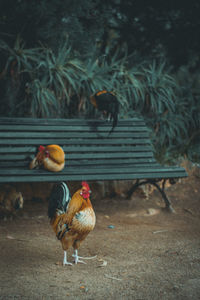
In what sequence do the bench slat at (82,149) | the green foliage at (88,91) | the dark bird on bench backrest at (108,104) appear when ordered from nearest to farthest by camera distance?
the bench slat at (82,149) < the dark bird on bench backrest at (108,104) < the green foliage at (88,91)

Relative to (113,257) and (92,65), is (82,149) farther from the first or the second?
(92,65)

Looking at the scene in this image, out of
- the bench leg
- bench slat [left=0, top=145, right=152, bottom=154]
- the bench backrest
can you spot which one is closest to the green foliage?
the bench backrest

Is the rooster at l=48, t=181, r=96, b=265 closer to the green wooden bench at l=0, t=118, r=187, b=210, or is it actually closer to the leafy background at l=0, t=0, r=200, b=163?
the green wooden bench at l=0, t=118, r=187, b=210

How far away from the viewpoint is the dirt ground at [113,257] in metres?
2.16

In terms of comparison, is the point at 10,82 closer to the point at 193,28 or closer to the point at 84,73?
the point at 84,73

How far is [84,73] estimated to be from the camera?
569 cm

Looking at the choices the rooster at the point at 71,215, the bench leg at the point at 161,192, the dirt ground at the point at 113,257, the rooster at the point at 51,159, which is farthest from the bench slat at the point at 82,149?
the rooster at the point at 71,215

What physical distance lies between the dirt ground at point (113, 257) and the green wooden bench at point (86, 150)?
0.54 metres

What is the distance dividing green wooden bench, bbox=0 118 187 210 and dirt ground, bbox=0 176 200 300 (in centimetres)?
54

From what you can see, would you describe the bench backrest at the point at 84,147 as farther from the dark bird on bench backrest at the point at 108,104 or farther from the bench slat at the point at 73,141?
the dark bird on bench backrest at the point at 108,104

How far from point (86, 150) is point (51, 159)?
0.76 meters

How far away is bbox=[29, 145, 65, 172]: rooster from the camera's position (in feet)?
12.0

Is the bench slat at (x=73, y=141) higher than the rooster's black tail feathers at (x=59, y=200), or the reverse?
the bench slat at (x=73, y=141)

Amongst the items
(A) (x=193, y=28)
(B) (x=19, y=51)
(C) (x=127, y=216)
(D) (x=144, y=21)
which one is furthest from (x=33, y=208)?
(A) (x=193, y=28)
